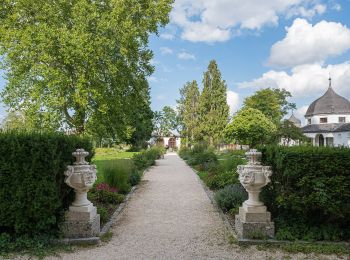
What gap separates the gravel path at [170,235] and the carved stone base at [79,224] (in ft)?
1.33

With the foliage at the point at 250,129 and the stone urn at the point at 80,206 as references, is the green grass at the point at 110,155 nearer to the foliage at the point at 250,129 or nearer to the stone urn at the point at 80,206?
the foliage at the point at 250,129

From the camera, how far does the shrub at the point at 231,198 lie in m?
8.50

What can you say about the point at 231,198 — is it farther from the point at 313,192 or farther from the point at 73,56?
the point at 73,56

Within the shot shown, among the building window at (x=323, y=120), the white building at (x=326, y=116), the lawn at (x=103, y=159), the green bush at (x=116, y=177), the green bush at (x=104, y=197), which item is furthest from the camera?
the building window at (x=323, y=120)

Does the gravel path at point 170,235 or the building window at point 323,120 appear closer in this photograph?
the gravel path at point 170,235

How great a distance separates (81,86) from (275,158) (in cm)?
1459

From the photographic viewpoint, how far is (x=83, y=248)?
5.83 metres

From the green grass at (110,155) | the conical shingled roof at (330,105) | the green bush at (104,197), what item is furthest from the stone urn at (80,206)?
the conical shingled roof at (330,105)

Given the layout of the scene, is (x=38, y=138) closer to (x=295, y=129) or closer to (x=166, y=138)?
(x=295, y=129)

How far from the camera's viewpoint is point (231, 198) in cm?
870

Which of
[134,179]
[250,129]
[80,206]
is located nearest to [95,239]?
[80,206]

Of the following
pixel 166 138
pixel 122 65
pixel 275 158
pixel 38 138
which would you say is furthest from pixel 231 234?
pixel 166 138

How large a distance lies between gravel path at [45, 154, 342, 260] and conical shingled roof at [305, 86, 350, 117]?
5944cm

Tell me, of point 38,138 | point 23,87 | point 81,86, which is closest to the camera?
point 38,138
